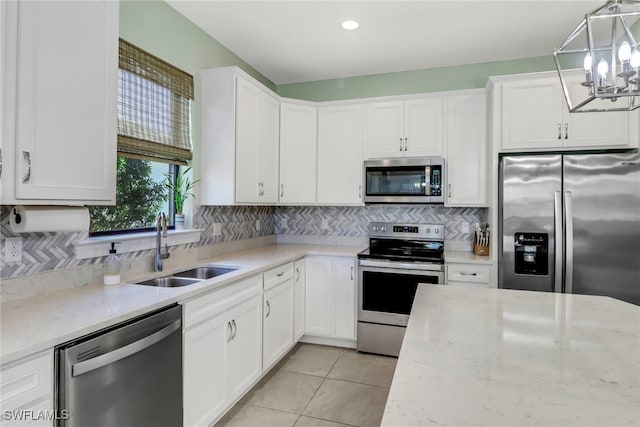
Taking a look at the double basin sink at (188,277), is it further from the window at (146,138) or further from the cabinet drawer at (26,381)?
the cabinet drawer at (26,381)

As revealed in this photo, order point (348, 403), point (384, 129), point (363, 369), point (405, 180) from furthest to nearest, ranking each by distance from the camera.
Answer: point (384, 129), point (405, 180), point (363, 369), point (348, 403)

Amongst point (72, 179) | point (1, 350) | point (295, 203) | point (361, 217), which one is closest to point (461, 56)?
point (361, 217)

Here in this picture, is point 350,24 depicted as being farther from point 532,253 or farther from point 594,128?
point 532,253

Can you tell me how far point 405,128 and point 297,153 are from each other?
1091 mm

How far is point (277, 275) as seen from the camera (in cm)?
289

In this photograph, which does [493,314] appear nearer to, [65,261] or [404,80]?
[65,261]

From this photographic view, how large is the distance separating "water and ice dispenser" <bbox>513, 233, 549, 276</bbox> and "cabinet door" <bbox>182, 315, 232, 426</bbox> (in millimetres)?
2225

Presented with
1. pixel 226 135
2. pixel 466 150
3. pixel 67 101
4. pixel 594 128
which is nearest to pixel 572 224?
pixel 594 128

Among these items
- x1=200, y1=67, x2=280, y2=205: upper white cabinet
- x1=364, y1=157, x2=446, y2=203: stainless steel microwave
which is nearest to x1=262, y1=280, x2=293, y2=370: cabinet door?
x1=200, y1=67, x2=280, y2=205: upper white cabinet

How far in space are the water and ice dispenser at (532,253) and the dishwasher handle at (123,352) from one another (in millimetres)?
2494

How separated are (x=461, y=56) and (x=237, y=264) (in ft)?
9.08

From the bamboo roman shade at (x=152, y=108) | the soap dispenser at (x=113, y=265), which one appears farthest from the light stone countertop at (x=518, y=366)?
the bamboo roman shade at (x=152, y=108)

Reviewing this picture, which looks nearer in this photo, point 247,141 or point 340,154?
point 247,141

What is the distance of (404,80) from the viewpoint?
3.80 meters
